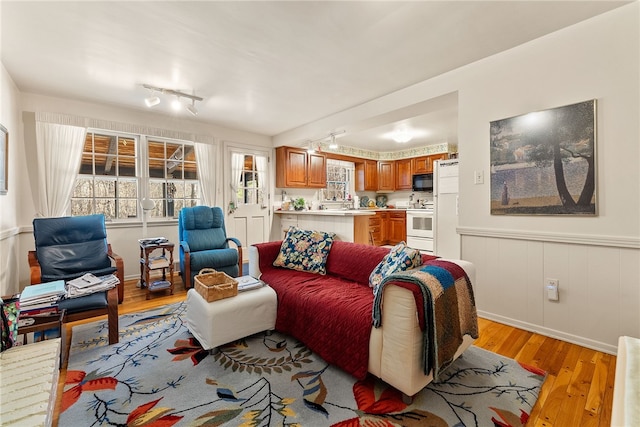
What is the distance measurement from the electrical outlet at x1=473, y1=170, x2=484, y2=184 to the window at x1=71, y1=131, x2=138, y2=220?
4.37 m

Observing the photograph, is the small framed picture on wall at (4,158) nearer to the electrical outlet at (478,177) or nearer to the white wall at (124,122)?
the white wall at (124,122)

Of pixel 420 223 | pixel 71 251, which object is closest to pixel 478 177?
pixel 420 223

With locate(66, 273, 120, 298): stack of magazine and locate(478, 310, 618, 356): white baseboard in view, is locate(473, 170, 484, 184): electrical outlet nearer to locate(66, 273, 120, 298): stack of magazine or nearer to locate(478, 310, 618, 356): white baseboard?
locate(478, 310, 618, 356): white baseboard

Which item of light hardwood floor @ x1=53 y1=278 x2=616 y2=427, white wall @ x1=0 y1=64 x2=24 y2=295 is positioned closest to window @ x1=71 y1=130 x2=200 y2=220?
white wall @ x1=0 y1=64 x2=24 y2=295

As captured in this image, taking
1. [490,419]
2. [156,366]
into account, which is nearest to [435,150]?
[490,419]

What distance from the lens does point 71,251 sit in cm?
289

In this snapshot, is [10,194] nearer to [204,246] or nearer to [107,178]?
[107,178]

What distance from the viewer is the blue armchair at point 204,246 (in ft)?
11.5

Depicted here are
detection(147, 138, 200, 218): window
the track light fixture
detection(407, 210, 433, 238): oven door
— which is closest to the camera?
the track light fixture

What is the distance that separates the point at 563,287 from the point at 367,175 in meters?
4.88

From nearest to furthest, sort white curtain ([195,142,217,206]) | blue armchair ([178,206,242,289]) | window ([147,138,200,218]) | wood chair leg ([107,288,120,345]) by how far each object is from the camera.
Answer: wood chair leg ([107,288,120,345]), blue armchair ([178,206,242,289]), window ([147,138,200,218]), white curtain ([195,142,217,206])

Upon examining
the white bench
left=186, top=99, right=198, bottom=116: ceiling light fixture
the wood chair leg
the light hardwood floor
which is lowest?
the light hardwood floor

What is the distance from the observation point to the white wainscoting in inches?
77.2

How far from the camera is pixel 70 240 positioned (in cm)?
298
